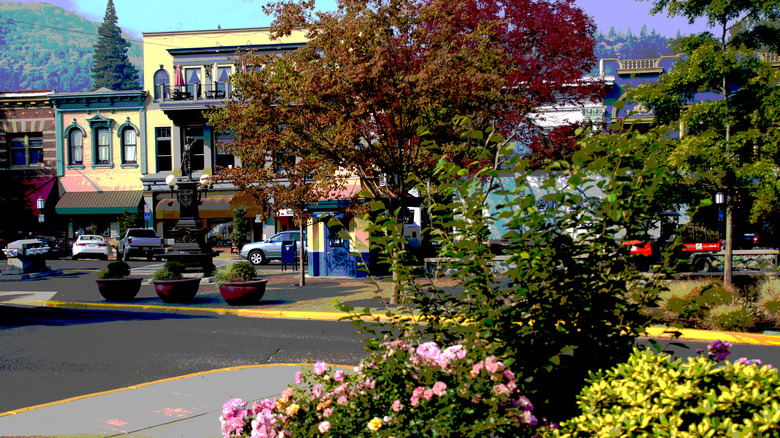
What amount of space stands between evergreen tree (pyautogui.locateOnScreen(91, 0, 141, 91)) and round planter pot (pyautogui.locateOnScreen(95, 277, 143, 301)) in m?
77.4

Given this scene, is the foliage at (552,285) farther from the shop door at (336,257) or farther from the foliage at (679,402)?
the shop door at (336,257)

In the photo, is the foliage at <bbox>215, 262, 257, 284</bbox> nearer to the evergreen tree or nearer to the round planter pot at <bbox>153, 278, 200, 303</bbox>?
Answer: the round planter pot at <bbox>153, 278, 200, 303</bbox>

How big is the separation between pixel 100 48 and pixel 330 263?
3131 inches

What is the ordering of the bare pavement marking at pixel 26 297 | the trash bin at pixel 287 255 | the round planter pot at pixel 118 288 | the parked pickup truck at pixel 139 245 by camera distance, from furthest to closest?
1. the parked pickup truck at pixel 139 245
2. the trash bin at pixel 287 255
3. the bare pavement marking at pixel 26 297
4. the round planter pot at pixel 118 288

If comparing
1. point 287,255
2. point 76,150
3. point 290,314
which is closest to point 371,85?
point 290,314

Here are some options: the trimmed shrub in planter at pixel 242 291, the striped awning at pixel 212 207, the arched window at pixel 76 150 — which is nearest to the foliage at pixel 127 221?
the striped awning at pixel 212 207

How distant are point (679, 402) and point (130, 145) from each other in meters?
44.2

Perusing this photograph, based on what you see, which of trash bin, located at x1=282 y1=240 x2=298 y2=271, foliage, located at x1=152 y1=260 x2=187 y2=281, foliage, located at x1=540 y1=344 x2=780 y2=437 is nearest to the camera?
→ foliage, located at x1=540 y1=344 x2=780 y2=437

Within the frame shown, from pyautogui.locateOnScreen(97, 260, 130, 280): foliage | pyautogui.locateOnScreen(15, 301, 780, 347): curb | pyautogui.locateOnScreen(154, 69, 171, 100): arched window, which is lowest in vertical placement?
pyautogui.locateOnScreen(15, 301, 780, 347): curb

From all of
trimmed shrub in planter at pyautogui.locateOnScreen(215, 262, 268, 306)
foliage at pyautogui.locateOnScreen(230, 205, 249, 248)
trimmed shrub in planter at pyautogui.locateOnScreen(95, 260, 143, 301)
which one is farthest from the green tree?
foliage at pyautogui.locateOnScreen(230, 205, 249, 248)

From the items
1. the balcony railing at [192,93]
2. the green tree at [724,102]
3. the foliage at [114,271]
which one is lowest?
the foliage at [114,271]

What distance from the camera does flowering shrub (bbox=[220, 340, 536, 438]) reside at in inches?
129

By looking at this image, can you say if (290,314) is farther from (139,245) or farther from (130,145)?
(130,145)

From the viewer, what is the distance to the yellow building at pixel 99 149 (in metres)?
41.4
